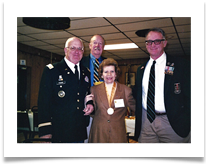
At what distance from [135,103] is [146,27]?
3.05 meters

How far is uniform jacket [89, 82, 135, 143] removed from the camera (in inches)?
75.9

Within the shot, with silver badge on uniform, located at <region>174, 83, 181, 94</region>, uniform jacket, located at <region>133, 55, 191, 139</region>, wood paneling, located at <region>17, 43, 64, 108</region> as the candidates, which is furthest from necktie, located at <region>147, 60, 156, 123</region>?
wood paneling, located at <region>17, 43, 64, 108</region>

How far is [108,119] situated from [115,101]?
22cm

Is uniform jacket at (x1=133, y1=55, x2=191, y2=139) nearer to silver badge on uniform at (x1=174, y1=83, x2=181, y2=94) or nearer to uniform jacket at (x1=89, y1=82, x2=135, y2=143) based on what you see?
silver badge on uniform at (x1=174, y1=83, x2=181, y2=94)

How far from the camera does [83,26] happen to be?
446cm

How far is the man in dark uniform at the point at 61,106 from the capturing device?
183cm

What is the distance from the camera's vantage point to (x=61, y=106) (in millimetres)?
1874

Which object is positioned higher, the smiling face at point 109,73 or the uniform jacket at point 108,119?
the smiling face at point 109,73

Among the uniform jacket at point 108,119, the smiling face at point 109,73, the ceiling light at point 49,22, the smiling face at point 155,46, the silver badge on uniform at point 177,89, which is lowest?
the uniform jacket at point 108,119

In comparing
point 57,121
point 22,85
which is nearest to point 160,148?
point 57,121

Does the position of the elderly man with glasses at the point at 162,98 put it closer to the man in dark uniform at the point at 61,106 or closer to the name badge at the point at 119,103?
the name badge at the point at 119,103

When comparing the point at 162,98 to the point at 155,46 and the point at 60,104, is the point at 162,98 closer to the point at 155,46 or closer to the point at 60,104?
the point at 155,46

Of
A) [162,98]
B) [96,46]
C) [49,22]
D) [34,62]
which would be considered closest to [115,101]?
[162,98]

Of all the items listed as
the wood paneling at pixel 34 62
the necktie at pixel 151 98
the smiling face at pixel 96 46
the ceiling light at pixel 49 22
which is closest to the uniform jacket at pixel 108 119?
the necktie at pixel 151 98
